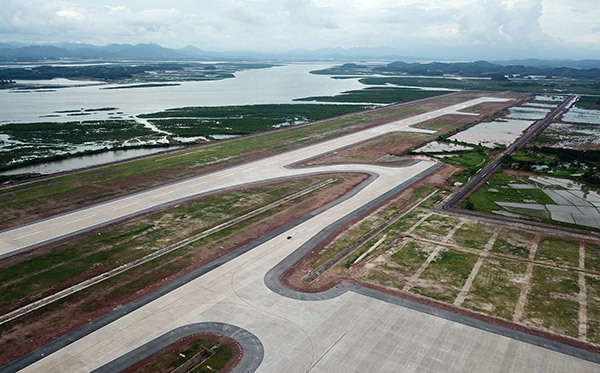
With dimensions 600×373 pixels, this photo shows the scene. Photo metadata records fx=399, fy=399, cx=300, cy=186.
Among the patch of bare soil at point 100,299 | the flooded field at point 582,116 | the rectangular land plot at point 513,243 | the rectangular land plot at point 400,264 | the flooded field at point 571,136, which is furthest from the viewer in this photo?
the flooded field at point 582,116

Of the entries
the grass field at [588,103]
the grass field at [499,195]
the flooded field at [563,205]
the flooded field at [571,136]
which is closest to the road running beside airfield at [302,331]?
the grass field at [499,195]

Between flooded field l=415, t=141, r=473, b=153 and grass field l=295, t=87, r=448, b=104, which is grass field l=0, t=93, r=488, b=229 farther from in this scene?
grass field l=295, t=87, r=448, b=104

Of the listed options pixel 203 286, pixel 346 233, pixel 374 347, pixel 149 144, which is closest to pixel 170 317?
pixel 203 286

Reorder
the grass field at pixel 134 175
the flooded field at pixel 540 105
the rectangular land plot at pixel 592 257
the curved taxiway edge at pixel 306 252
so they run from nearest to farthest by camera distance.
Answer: the curved taxiway edge at pixel 306 252
the rectangular land plot at pixel 592 257
the grass field at pixel 134 175
the flooded field at pixel 540 105

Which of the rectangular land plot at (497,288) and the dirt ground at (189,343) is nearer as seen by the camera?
the dirt ground at (189,343)

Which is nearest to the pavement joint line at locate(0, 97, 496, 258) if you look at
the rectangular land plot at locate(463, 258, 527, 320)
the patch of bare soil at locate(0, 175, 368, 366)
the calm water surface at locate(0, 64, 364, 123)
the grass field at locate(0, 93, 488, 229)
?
the grass field at locate(0, 93, 488, 229)

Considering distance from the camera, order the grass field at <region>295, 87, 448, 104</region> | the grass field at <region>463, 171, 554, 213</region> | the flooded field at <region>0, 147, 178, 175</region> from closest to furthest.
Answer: the grass field at <region>463, 171, 554, 213</region>
the flooded field at <region>0, 147, 178, 175</region>
the grass field at <region>295, 87, 448, 104</region>

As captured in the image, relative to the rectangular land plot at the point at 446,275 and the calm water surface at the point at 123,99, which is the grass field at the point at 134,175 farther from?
the calm water surface at the point at 123,99
